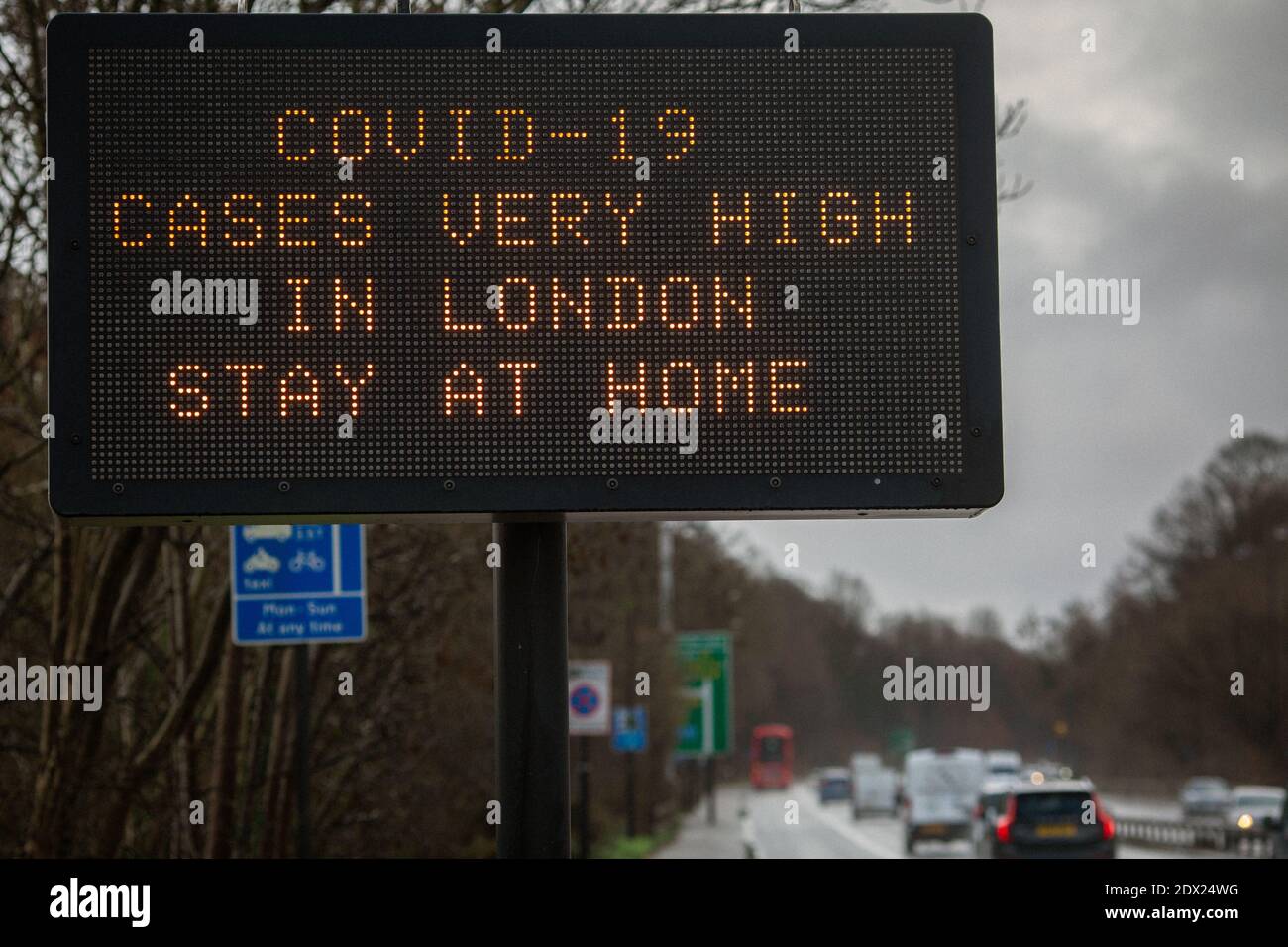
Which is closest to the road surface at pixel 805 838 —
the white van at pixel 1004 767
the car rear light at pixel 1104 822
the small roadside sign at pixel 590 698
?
the small roadside sign at pixel 590 698

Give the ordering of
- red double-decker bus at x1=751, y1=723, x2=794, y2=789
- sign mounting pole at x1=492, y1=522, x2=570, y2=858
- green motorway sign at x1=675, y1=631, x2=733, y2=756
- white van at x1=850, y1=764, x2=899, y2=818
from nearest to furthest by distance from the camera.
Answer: sign mounting pole at x1=492, y1=522, x2=570, y2=858, green motorway sign at x1=675, y1=631, x2=733, y2=756, white van at x1=850, y1=764, x2=899, y2=818, red double-decker bus at x1=751, y1=723, x2=794, y2=789

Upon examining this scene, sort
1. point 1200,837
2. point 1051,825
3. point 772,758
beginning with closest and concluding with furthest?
point 1051,825, point 1200,837, point 772,758

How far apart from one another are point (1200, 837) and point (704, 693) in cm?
1753

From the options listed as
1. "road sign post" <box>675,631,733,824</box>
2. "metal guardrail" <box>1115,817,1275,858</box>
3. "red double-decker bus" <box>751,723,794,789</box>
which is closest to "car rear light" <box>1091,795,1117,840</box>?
"metal guardrail" <box>1115,817,1275,858</box>

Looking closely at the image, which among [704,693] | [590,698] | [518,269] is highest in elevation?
[518,269]

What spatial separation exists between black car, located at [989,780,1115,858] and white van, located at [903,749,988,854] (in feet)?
61.2

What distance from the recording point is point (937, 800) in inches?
1837

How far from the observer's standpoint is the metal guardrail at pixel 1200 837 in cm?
3653

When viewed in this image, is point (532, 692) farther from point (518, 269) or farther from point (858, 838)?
point (858, 838)

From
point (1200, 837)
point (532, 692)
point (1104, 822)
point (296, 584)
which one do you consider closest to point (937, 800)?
point (1200, 837)

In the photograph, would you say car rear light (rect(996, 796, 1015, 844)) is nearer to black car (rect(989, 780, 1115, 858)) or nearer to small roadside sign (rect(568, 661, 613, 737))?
black car (rect(989, 780, 1115, 858))

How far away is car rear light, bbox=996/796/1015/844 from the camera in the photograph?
2698 cm

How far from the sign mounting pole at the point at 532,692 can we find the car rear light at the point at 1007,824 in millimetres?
21323

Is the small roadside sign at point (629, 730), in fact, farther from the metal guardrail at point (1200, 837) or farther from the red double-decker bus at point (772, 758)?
the red double-decker bus at point (772, 758)
